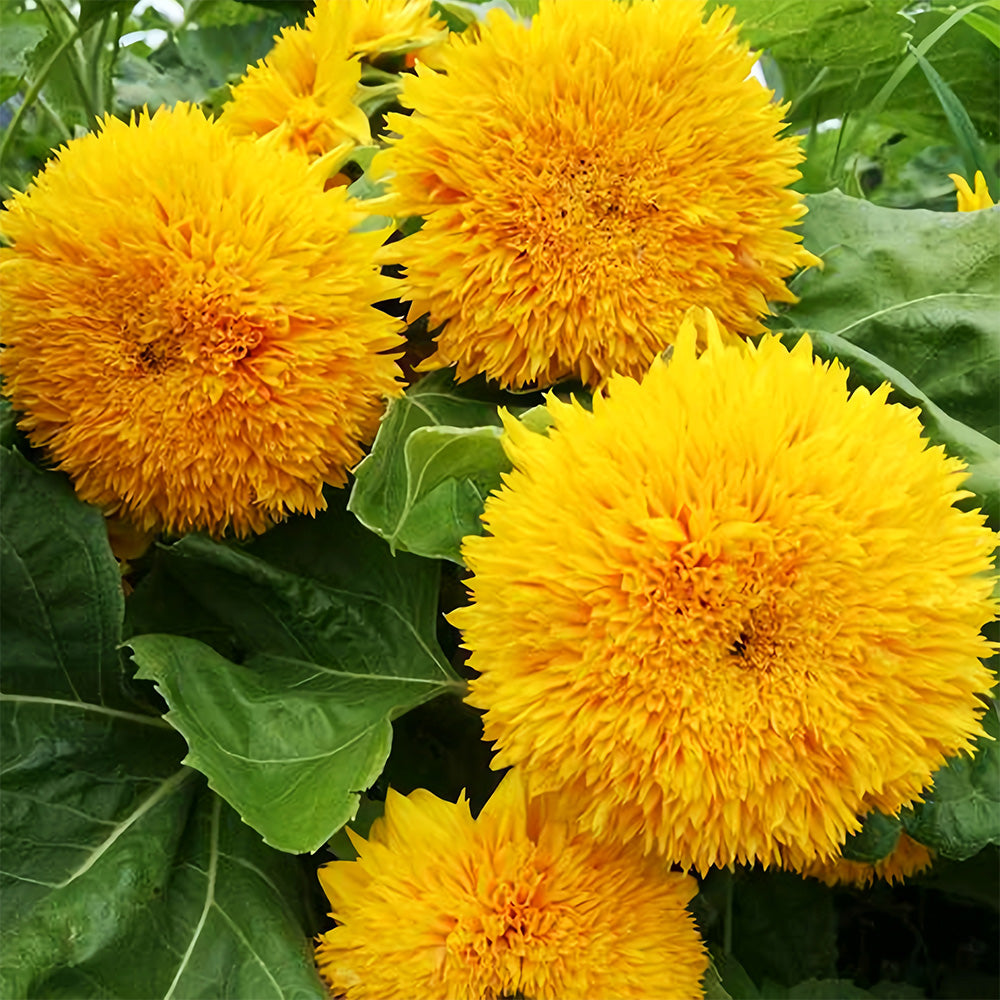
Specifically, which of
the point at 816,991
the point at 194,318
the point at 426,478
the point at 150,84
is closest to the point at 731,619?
the point at 426,478

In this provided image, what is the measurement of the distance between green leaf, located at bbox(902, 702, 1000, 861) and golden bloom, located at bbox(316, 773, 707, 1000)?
102 millimetres

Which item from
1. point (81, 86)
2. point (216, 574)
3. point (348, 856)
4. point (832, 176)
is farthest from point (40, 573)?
point (832, 176)

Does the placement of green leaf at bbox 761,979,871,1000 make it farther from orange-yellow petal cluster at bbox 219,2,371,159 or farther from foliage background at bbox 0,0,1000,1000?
orange-yellow petal cluster at bbox 219,2,371,159

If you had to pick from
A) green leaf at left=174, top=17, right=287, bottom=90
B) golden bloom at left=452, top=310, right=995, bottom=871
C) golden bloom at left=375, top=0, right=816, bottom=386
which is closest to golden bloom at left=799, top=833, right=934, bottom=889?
golden bloom at left=452, top=310, right=995, bottom=871

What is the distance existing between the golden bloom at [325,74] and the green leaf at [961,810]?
386 mm

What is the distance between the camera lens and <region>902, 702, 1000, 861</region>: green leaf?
47 centimetres

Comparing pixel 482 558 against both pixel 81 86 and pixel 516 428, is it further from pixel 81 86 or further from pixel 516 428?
pixel 81 86

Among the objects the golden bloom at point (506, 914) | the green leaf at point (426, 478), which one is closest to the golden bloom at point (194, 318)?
the green leaf at point (426, 478)

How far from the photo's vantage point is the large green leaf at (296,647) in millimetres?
480

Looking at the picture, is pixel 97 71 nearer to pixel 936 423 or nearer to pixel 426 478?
pixel 426 478

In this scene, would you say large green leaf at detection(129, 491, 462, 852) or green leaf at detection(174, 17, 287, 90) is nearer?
large green leaf at detection(129, 491, 462, 852)

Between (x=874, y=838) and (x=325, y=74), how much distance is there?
42cm

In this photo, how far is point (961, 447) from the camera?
49cm

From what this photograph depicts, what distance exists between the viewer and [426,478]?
1.49ft
